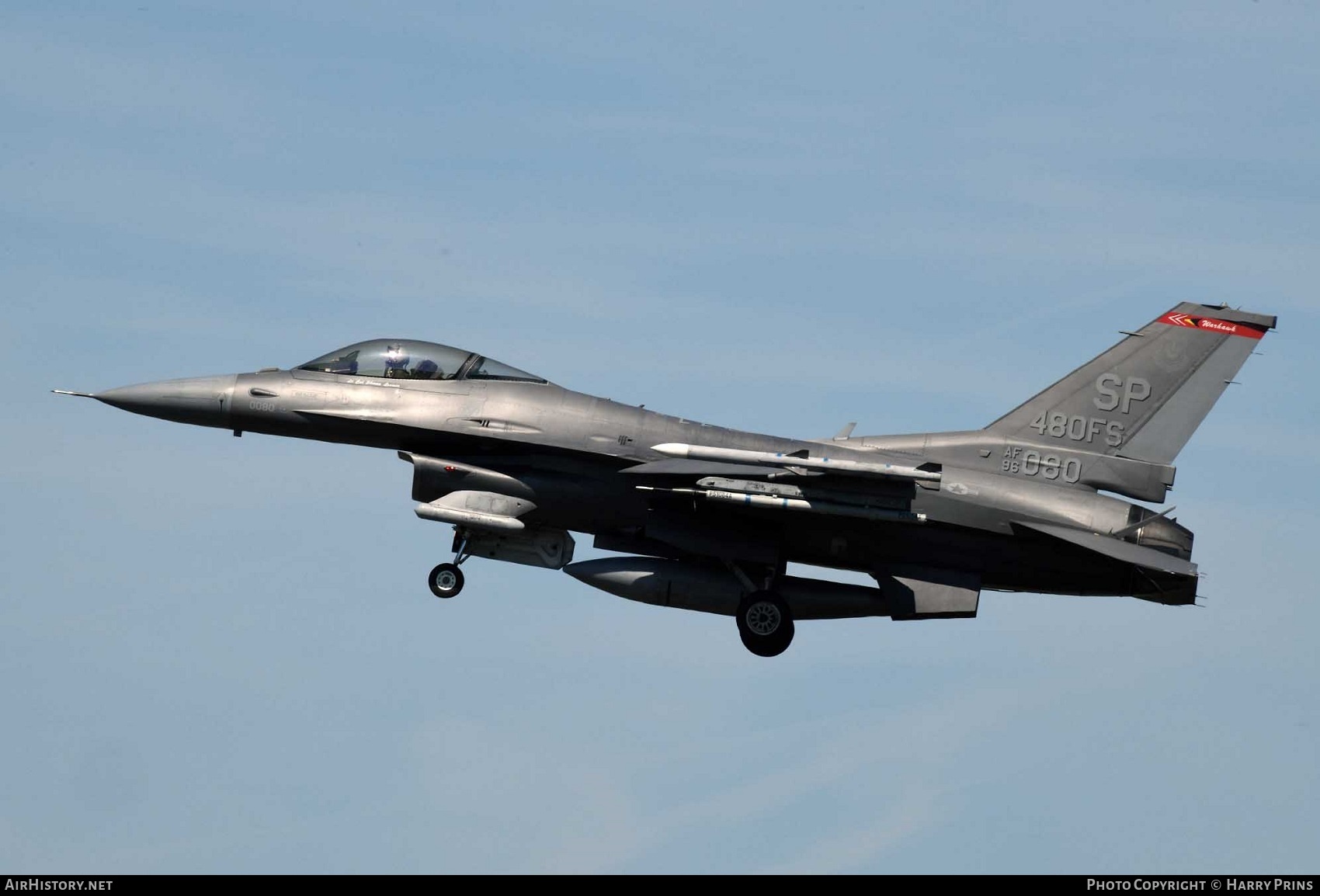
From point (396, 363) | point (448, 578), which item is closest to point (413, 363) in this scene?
point (396, 363)

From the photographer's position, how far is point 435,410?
71.1ft

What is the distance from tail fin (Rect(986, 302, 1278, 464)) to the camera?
22.5m

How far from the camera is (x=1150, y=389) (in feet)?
74.3

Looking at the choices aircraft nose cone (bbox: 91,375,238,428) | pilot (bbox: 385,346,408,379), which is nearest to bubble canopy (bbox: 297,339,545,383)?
pilot (bbox: 385,346,408,379)

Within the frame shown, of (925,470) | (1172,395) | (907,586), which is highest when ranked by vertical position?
(1172,395)

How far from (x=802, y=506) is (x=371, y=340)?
21.3ft

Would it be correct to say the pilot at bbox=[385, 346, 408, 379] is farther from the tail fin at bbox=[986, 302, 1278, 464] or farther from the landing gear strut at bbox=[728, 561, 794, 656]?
the tail fin at bbox=[986, 302, 1278, 464]

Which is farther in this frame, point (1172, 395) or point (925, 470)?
point (1172, 395)

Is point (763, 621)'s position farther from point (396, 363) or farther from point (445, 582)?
point (396, 363)
